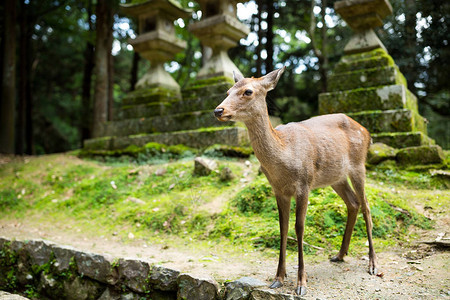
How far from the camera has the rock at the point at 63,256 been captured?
4605mm

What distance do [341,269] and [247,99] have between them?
200 centimetres

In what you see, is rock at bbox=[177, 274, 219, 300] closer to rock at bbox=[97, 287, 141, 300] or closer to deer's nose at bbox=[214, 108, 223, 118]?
rock at bbox=[97, 287, 141, 300]

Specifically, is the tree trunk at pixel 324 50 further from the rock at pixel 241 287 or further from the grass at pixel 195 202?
the rock at pixel 241 287

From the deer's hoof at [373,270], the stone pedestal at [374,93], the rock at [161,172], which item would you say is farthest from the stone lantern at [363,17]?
the deer's hoof at [373,270]

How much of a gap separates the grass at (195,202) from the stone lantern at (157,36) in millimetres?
2789

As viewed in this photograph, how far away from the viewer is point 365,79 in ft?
23.5

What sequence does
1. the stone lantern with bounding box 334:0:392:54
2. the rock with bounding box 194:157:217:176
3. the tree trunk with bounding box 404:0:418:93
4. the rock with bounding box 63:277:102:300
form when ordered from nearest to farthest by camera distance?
the rock with bounding box 63:277:102:300, the rock with bounding box 194:157:217:176, the stone lantern with bounding box 334:0:392:54, the tree trunk with bounding box 404:0:418:93

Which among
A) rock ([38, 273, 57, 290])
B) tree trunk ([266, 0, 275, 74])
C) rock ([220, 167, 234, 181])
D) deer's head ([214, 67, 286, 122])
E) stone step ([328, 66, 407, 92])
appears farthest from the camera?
tree trunk ([266, 0, 275, 74])

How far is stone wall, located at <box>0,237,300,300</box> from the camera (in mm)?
3367

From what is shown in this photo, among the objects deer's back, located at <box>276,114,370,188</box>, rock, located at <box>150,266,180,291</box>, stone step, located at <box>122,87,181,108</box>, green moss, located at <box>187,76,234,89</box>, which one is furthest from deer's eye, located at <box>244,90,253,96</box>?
stone step, located at <box>122,87,181,108</box>

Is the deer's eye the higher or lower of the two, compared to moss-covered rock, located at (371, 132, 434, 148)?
higher

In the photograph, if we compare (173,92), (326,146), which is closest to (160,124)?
(173,92)

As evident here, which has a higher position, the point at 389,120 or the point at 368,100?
the point at 368,100

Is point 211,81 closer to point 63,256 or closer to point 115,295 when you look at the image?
point 63,256
